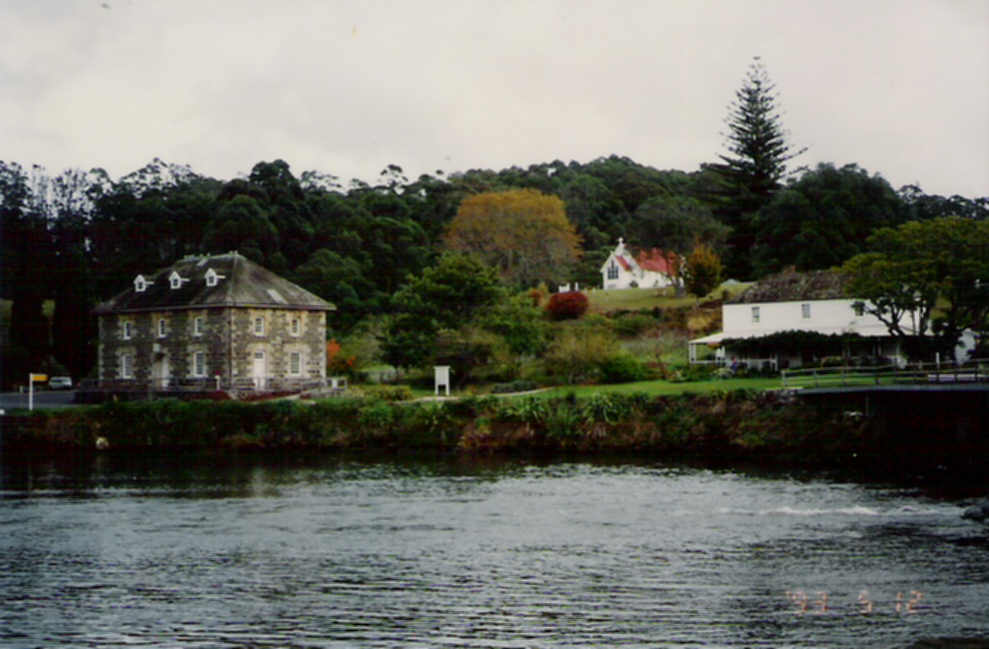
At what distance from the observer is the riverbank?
167 feet

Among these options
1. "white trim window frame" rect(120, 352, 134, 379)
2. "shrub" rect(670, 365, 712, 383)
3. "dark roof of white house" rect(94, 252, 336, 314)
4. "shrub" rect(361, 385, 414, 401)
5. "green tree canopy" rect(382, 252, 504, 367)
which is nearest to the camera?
"shrub" rect(361, 385, 414, 401)

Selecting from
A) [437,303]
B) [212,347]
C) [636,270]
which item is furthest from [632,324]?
[212,347]

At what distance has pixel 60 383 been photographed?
284ft

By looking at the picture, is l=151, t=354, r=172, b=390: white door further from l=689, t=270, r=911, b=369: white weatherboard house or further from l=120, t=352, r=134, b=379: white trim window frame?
l=689, t=270, r=911, b=369: white weatherboard house

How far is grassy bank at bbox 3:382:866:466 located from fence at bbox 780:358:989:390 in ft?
7.84

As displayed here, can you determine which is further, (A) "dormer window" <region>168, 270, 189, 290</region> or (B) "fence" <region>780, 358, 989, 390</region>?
(A) "dormer window" <region>168, 270, 189, 290</region>

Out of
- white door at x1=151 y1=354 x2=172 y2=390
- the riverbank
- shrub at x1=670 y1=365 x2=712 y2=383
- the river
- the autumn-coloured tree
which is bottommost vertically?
the river

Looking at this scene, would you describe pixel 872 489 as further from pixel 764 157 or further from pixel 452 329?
pixel 764 157

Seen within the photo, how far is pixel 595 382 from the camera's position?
215ft

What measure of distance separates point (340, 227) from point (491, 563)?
3160 inches

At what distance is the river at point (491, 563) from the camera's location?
2095cm

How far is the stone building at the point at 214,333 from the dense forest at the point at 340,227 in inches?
600

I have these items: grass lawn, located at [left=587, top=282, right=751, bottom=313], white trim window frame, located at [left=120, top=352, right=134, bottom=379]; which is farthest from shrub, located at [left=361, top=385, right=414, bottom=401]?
grass lawn, located at [left=587, top=282, right=751, bottom=313]

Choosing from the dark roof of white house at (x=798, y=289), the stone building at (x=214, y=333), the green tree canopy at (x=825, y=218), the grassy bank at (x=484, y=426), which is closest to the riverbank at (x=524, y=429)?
the grassy bank at (x=484, y=426)
